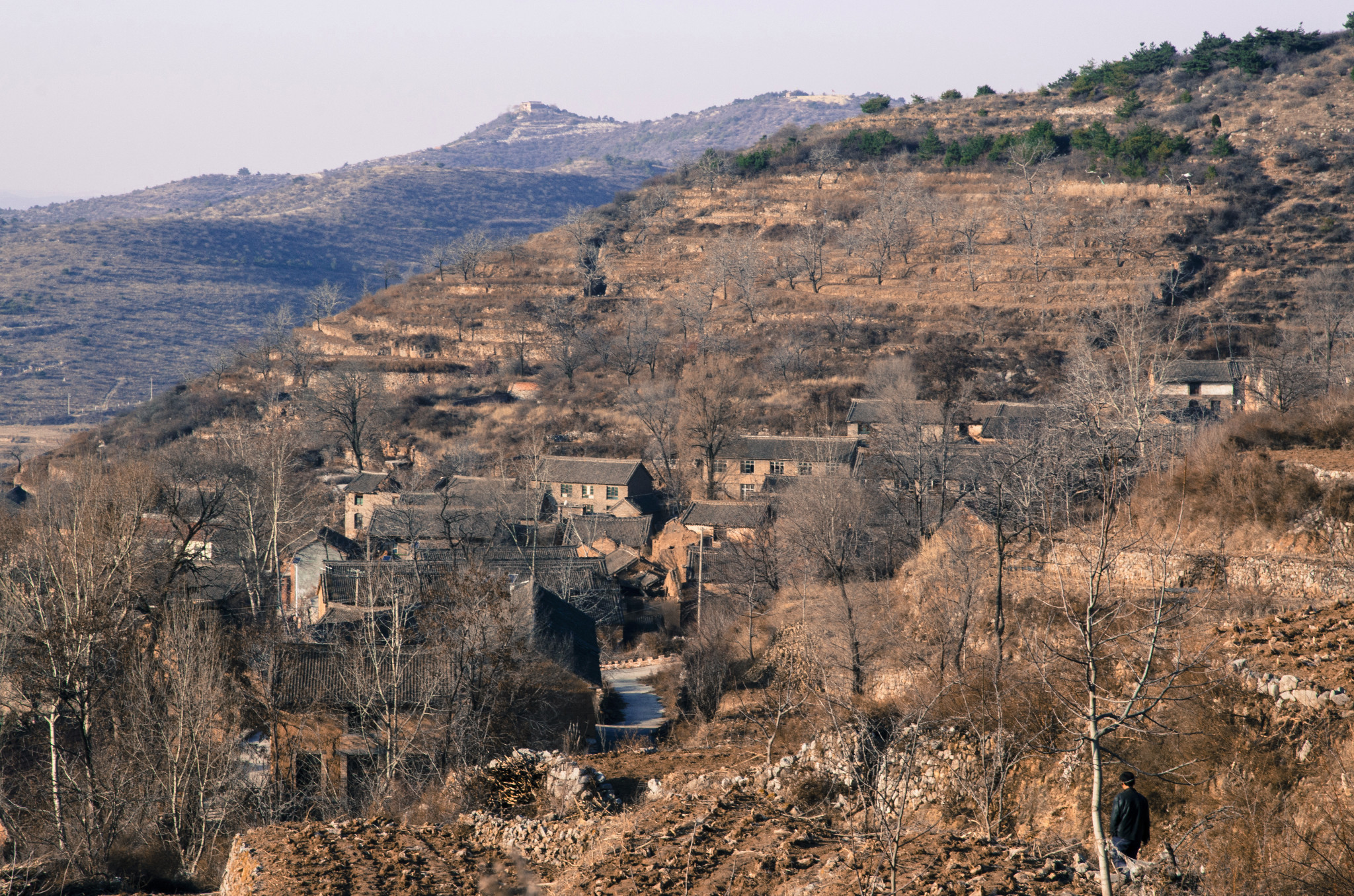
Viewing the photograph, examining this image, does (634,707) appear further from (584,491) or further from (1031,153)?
(1031,153)

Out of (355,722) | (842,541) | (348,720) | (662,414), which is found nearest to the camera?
(348,720)

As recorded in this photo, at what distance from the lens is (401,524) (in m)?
42.2

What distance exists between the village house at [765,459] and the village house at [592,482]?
4.16 metres

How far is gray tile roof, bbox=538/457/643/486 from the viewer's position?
4850cm

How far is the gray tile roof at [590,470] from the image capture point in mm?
48500

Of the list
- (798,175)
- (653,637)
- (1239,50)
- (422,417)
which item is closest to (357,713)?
(653,637)

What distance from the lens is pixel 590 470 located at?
49.6 metres

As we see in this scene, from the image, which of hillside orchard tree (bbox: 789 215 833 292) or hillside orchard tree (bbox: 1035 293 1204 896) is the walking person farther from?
hillside orchard tree (bbox: 789 215 833 292)

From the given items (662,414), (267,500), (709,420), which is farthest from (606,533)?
(267,500)

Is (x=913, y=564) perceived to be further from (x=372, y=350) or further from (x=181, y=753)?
(x=372, y=350)

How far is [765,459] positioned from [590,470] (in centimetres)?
894

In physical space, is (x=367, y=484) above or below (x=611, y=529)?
above

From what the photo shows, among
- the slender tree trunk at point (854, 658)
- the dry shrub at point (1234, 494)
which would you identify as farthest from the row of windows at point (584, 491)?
the dry shrub at point (1234, 494)

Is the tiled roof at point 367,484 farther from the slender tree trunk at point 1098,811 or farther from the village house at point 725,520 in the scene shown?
the slender tree trunk at point 1098,811
